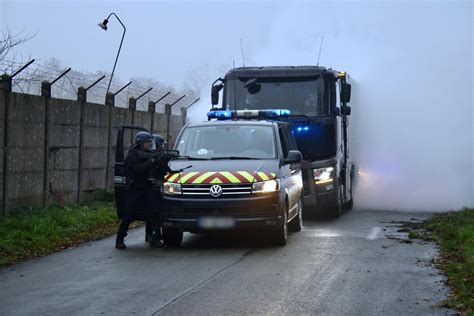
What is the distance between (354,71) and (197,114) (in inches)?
214

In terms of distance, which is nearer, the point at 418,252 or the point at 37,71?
the point at 418,252

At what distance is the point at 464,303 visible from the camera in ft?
25.1

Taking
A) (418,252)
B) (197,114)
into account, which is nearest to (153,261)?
(418,252)

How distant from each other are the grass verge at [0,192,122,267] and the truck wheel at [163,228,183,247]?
1.54m

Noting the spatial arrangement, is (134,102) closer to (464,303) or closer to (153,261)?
(153,261)

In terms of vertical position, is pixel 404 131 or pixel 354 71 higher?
pixel 354 71

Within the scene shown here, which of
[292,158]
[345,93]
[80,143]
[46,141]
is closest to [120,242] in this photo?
[292,158]

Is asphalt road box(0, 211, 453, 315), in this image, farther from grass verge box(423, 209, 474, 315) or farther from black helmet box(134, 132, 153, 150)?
black helmet box(134, 132, 153, 150)

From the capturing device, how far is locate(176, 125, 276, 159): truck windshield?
12.3 meters

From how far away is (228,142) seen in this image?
1254 cm

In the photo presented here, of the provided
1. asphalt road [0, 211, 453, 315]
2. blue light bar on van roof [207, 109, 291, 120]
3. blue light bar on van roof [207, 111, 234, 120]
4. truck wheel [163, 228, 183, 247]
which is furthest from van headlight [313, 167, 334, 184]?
truck wheel [163, 228, 183, 247]

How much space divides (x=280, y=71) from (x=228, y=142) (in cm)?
414

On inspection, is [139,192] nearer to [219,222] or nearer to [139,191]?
[139,191]

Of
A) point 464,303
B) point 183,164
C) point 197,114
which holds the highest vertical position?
point 197,114
